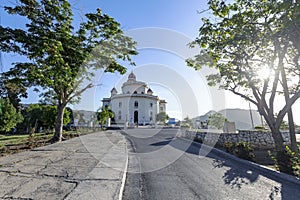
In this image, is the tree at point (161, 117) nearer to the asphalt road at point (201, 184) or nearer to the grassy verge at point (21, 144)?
the grassy verge at point (21, 144)

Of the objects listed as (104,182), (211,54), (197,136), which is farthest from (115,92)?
(104,182)

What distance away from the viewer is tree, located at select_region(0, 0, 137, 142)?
596cm

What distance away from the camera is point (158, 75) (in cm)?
1684

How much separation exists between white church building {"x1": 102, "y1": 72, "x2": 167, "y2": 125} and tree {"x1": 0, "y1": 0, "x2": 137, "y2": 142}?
3779 cm

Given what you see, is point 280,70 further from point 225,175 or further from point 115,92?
point 115,92

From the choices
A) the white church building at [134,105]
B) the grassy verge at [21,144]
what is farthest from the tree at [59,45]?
the white church building at [134,105]

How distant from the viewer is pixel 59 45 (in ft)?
18.7

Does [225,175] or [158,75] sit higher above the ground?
[158,75]

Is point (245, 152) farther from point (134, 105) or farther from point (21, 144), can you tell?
point (134, 105)

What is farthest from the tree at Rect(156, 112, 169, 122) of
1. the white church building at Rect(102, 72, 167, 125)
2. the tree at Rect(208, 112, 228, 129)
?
the tree at Rect(208, 112, 228, 129)

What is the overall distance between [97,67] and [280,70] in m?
9.37

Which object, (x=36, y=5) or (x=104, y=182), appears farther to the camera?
(x=36, y=5)

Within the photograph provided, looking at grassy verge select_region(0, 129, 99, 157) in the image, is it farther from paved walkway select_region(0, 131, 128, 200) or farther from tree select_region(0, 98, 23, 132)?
tree select_region(0, 98, 23, 132)

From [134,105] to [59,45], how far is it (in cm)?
4468
